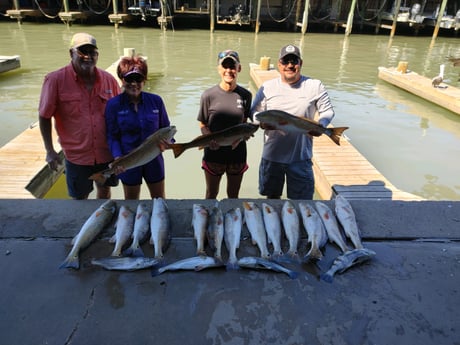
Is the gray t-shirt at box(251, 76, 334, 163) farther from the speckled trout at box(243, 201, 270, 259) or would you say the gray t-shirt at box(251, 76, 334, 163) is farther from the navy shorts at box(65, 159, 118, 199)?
the navy shorts at box(65, 159, 118, 199)

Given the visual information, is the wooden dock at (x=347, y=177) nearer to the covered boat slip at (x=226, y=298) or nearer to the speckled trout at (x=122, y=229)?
the covered boat slip at (x=226, y=298)

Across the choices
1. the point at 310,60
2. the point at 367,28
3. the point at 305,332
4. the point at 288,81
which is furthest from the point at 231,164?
the point at 367,28

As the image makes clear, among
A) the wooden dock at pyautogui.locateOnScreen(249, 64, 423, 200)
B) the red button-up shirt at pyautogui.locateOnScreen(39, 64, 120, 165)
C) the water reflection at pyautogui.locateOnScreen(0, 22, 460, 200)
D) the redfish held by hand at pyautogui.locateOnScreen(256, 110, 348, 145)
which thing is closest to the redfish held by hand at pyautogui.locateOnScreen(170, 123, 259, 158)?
the redfish held by hand at pyautogui.locateOnScreen(256, 110, 348, 145)

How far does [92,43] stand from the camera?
3385mm

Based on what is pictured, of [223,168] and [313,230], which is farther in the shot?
[223,168]

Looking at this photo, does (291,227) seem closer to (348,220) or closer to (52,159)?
(348,220)

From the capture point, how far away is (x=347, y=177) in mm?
6113

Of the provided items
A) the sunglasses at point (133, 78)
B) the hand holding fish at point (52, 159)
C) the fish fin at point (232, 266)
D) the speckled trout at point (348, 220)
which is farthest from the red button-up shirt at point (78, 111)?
the speckled trout at point (348, 220)

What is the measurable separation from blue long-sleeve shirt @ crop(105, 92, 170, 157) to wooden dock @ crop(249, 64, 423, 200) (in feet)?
11.2

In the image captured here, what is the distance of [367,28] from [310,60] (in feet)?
51.2

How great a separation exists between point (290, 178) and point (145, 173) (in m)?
1.74

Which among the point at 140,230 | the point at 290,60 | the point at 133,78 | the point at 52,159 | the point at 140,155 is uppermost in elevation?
the point at 290,60

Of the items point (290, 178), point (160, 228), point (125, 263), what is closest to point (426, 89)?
point (290, 178)

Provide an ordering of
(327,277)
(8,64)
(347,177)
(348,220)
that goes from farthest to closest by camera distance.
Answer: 1. (8,64)
2. (347,177)
3. (348,220)
4. (327,277)
